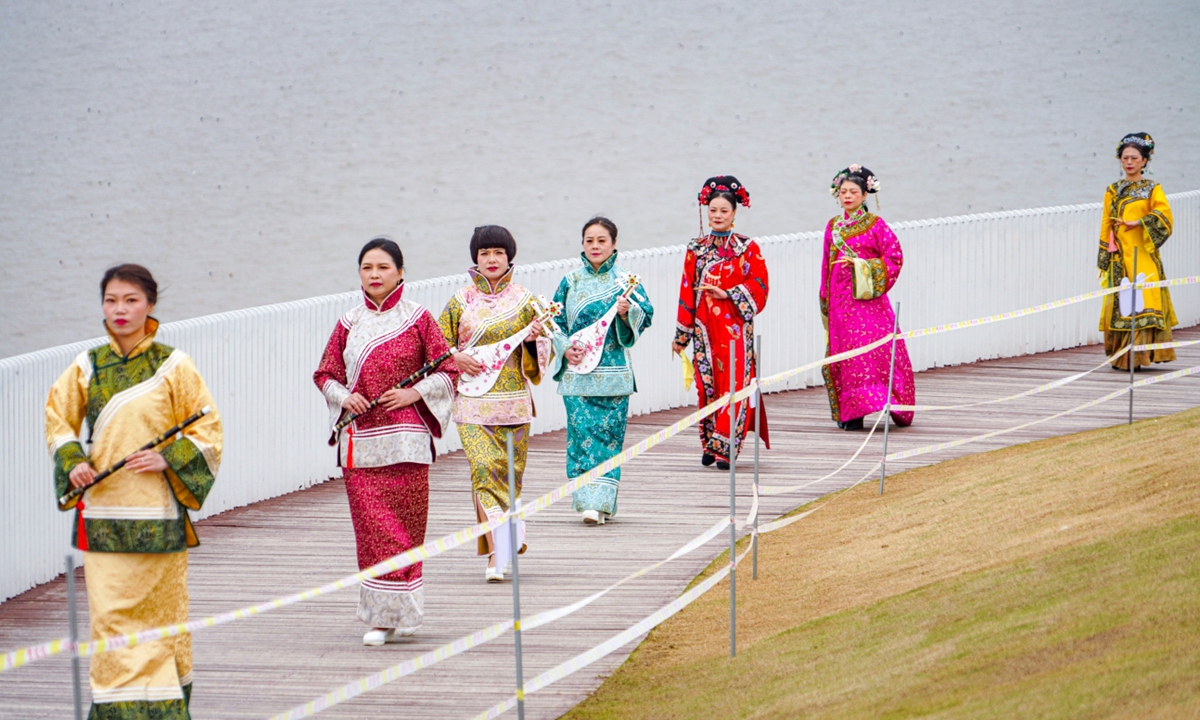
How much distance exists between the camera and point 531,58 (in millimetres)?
23344

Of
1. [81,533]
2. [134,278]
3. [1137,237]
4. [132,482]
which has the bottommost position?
[81,533]

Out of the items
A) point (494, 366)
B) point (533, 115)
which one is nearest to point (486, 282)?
point (494, 366)

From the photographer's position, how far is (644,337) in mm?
12148

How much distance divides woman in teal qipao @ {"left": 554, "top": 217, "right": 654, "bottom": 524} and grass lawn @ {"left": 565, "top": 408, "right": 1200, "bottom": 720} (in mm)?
1013

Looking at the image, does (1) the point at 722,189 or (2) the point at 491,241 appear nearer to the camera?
(2) the point at 491,241

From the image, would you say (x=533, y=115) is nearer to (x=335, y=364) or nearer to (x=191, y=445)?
(x=335, y=364)

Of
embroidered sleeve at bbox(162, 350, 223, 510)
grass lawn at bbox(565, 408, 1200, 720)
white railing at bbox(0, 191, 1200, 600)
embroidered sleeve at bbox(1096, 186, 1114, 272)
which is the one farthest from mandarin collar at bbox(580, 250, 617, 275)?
embroidered sleeve at bbox(1096, 186, 1114, 272)

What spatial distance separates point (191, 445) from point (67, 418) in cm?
36

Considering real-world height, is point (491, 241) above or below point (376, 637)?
above

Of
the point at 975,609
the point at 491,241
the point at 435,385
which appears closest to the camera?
the point at 975,609

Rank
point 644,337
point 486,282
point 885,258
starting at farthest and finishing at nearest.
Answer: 1. point 644,337
2. point 885,258
3. point 486,282

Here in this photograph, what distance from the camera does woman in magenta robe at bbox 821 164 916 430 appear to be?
10.3 meters

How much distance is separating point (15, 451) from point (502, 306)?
230 cm

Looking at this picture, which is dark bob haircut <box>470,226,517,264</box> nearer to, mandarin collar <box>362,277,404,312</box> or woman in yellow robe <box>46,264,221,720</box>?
mandarin collar <box>362,277,404,312</box>
